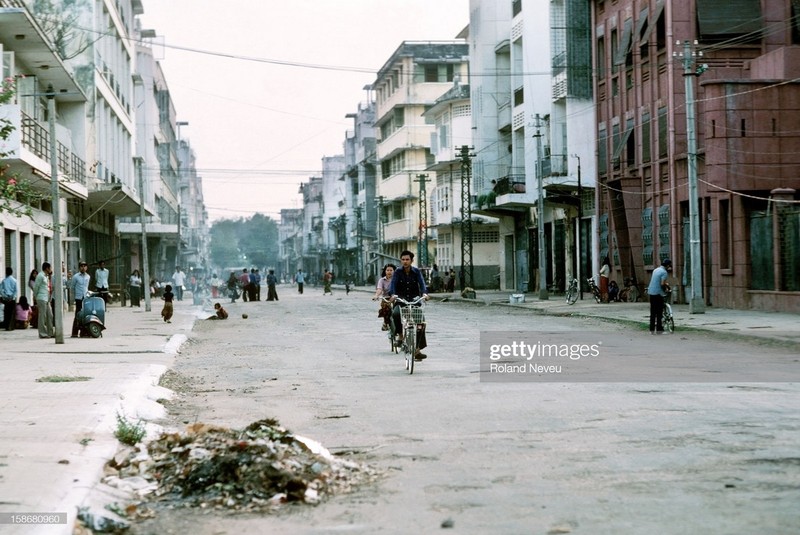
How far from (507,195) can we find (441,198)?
21669 millimetres

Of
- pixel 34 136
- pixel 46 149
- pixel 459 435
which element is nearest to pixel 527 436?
pixel 459 435

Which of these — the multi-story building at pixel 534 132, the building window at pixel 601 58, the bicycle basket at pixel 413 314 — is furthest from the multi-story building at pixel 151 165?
the bicycle basket at pixel 413 314

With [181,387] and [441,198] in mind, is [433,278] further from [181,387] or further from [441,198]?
[181,387]

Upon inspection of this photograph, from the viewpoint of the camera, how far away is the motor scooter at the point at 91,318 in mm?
24641

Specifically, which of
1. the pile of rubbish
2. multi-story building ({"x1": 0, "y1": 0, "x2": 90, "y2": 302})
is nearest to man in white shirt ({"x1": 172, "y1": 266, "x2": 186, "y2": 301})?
multi-story building ({"x1": 0, "y1": 0, "x2": 90, "y2": 302})

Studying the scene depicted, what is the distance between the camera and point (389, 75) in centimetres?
9281

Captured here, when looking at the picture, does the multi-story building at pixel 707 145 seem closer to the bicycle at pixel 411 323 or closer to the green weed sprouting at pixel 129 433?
the bicycle at pixel 411 323

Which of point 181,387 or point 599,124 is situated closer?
point 181,387

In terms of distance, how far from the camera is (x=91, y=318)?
2461 centimetres

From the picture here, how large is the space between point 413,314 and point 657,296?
31.2 ft

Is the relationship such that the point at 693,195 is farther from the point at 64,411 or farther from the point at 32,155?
the point at 64,411

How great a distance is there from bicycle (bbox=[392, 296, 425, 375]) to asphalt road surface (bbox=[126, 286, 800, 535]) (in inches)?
14.6

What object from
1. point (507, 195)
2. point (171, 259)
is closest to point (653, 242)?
point (507, 195)

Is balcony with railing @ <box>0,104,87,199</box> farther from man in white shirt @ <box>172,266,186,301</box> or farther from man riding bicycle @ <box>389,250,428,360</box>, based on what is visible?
man in white shirt @ <box>172,266,186,301</box>
